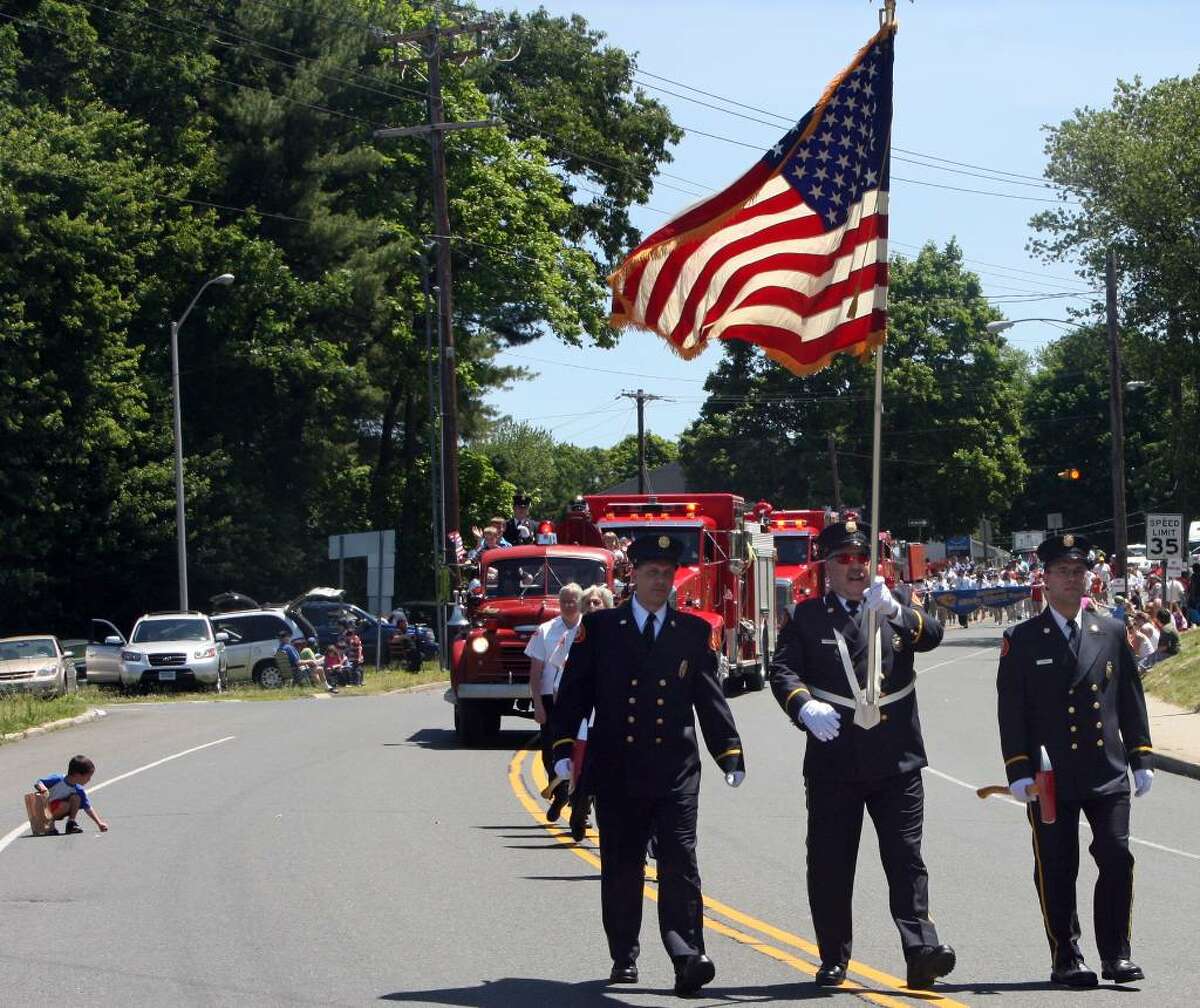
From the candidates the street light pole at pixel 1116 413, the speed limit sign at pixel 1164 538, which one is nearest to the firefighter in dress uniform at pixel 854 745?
the speed limit sign at pixel 1164 538

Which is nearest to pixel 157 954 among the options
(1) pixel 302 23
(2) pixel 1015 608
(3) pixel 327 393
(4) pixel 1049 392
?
(3) pixel 327 393

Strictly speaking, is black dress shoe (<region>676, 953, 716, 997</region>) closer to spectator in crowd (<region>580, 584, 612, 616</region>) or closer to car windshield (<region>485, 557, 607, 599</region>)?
spectator in crowd (<region>580, 584, 612, 616</region>)

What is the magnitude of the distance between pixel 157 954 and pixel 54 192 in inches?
1472

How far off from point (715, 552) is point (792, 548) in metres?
9.65

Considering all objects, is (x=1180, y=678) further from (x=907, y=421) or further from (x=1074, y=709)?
(x=907, y=421)

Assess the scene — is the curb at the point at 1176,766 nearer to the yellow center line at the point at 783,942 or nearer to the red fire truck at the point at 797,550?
the yellow center line at the point at 783,942

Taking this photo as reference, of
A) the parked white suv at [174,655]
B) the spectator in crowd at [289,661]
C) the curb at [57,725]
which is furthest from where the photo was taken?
the spectator in crowd at [289,661]

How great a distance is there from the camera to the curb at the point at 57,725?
26.8 metres

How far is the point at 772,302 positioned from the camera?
10.5 metres

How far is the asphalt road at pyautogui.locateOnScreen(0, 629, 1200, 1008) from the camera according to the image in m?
8.92

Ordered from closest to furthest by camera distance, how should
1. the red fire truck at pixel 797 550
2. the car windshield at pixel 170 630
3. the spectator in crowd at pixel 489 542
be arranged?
the spectator in crowd at pixel 489 542
the red fire truck at pixel 797 550
the car windshield at pixel 170 630

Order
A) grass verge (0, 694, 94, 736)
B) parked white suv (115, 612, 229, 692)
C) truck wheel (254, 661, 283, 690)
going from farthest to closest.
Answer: truck wheel (254, 661, 283, 690) < parked white suv (115, 612, 229, 692) < grass verge (0, 694, 94, 736)

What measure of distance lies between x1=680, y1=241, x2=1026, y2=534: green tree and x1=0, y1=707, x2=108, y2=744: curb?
54286mm

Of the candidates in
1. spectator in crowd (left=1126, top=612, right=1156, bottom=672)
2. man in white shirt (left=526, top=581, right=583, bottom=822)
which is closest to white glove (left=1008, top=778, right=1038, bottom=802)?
man in white shirt (left=526, top=581, right=583, bottom=822)
